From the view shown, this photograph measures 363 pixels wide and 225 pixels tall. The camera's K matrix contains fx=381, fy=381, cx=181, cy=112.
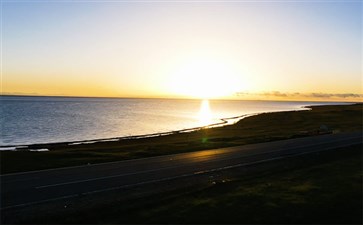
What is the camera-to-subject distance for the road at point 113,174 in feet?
50.2

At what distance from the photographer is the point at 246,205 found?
45.6ft

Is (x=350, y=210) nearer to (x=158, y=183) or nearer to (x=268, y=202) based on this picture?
(x=268, y=202)

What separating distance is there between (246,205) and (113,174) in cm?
825

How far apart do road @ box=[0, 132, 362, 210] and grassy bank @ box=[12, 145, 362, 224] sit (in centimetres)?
185

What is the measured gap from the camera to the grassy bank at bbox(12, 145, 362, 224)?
40.4 ft

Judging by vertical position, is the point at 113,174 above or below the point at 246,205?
below

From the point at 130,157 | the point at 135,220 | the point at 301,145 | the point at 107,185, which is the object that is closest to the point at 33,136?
the point at 130,157

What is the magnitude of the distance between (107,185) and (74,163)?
7.91 meters

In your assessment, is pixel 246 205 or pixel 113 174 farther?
pixel 113 174

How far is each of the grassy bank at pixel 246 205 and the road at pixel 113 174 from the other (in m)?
1.85

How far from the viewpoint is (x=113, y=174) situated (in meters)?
19.7

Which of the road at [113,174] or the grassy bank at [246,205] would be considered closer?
the grassy bank at [246,205]

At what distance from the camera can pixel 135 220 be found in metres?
12.1

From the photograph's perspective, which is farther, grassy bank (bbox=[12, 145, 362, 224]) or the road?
the road
